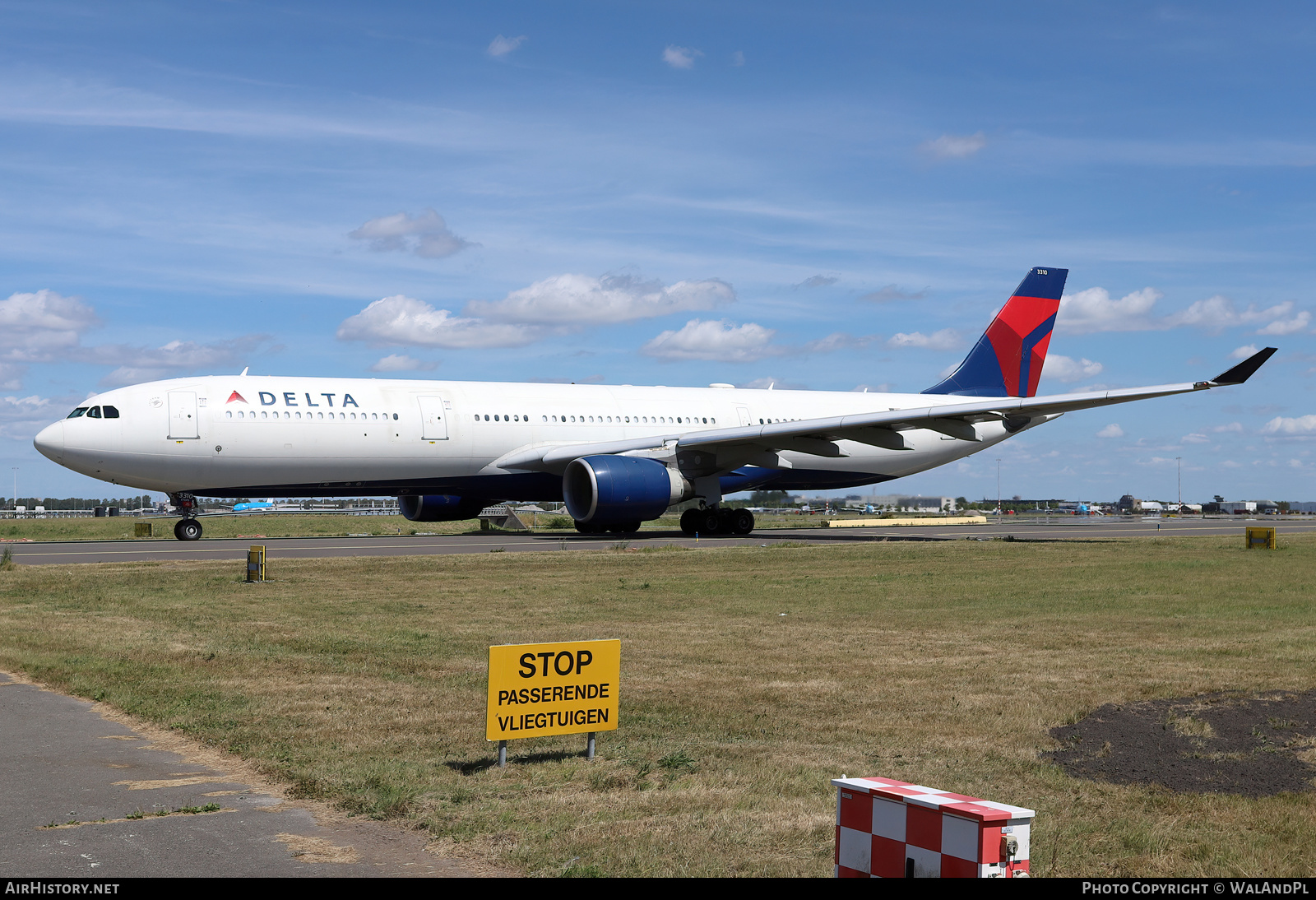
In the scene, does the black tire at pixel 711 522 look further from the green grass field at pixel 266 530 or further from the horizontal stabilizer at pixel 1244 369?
the horizontal stabilizer at pixel 1244 369

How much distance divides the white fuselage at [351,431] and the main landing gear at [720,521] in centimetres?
240

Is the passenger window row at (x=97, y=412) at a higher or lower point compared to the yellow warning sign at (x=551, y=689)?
higher

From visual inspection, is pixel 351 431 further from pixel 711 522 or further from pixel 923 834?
pixel 923 834

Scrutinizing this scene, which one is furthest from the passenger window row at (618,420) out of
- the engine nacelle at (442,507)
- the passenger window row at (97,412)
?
the passenger window row at (97,412)

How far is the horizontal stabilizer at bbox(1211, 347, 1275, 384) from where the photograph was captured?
27906 millimetres

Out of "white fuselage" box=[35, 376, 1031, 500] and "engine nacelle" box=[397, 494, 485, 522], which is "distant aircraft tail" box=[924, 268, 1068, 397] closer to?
"white fuselage" box=[35, 376, 1031, 500]

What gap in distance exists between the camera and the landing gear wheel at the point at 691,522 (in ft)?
116

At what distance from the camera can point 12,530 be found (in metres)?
45.5

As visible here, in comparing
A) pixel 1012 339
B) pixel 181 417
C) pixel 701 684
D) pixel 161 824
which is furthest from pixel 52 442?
pixel 1012 339

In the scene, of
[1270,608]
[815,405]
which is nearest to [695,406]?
[815,405]

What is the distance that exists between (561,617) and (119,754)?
7439 millimetres

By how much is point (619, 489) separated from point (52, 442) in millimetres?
13945

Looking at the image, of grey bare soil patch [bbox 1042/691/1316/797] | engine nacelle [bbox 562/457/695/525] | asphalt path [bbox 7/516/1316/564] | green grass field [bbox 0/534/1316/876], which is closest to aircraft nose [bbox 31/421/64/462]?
asphalt path [bbox 7/516/1316/564]

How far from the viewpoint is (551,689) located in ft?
26.2
